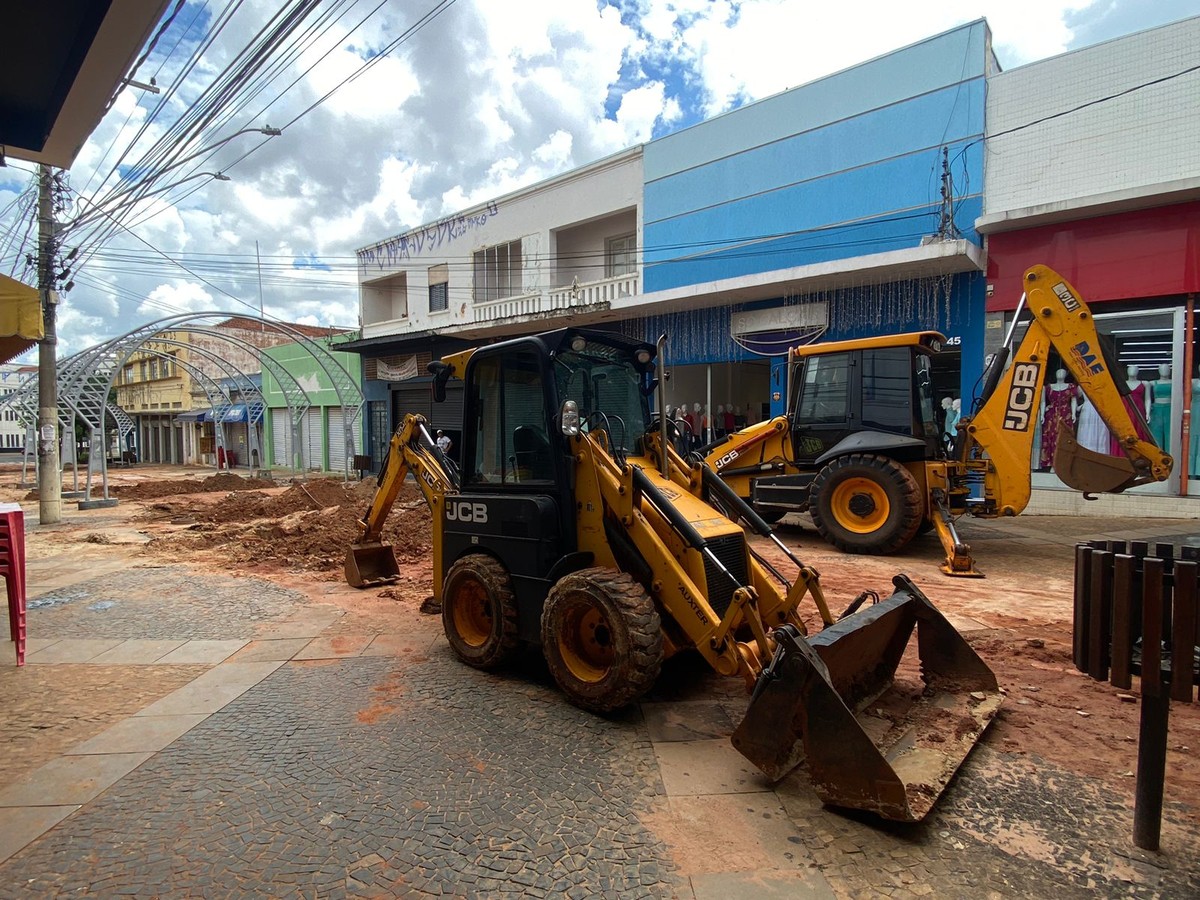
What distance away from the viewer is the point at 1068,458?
8.20 metres

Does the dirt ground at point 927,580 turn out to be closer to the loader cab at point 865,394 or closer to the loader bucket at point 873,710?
the loader bucket at point 873,710

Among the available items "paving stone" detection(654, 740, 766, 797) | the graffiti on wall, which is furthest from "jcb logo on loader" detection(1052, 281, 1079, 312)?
the graffiti on wall

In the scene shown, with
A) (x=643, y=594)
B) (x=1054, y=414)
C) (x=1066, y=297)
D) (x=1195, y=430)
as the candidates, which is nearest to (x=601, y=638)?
(x=643, y=594)

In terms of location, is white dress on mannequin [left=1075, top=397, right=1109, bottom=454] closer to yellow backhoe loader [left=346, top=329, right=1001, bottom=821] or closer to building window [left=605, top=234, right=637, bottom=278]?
yellow backhoe loader [left=346, top=329, right=1001, bottom=821]

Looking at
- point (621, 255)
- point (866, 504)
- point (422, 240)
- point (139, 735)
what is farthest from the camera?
point (422, 240)

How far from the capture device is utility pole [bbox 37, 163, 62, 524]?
Answer: 497 inches

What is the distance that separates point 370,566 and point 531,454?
13.4 feet

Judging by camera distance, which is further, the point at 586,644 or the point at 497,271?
the point at 497,271

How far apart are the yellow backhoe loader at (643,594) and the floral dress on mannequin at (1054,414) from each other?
9.33m

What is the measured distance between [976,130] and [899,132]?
1.26 m

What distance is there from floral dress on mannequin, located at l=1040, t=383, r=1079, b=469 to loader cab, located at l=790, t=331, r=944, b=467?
13.6 ft

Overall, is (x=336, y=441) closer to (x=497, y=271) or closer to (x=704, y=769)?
(x=497, y=271)

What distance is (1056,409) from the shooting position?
11.7m

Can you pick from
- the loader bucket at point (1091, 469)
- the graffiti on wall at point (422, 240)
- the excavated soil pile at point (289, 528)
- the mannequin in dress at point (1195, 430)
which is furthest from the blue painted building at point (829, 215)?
the excavated soil pile at point (289, 528)
